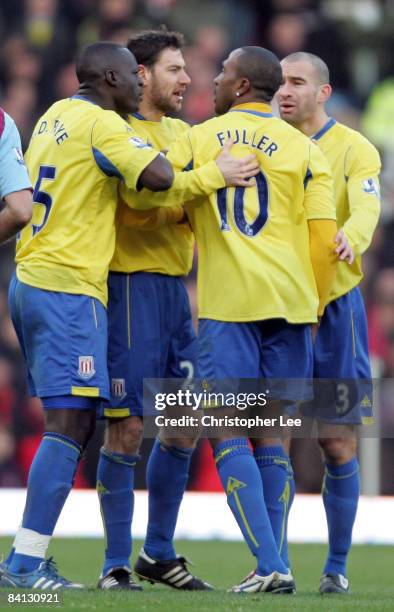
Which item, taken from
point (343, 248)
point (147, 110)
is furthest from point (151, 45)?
point (343, 248)

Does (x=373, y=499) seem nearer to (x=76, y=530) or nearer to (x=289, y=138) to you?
(x=76, y=530)

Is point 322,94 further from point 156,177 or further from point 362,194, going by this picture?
point 156,177

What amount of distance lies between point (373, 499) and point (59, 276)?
5.52m

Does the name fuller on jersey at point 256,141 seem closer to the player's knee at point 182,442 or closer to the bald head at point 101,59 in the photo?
the bald head at point 101,59

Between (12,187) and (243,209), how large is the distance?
1062 millimetres

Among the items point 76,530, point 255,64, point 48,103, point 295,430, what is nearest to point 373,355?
point 76,530

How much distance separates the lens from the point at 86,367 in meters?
5.81

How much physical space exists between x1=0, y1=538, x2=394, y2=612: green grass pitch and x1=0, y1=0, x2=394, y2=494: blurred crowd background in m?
2.32

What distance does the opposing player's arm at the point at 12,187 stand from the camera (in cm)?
529

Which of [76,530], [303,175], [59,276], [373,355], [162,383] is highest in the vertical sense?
[303,175]

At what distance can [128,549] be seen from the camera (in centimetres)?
624

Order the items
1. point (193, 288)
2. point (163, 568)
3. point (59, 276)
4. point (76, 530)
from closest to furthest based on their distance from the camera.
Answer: point (59, 276)
point (163, 568)
point (76, 530)
point (193, 288)

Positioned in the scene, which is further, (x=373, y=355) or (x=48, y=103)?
(x=48, y=103)

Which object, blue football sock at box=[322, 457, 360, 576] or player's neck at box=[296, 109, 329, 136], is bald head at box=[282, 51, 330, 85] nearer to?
player's neck at box=[296, 109, 329, 136]
